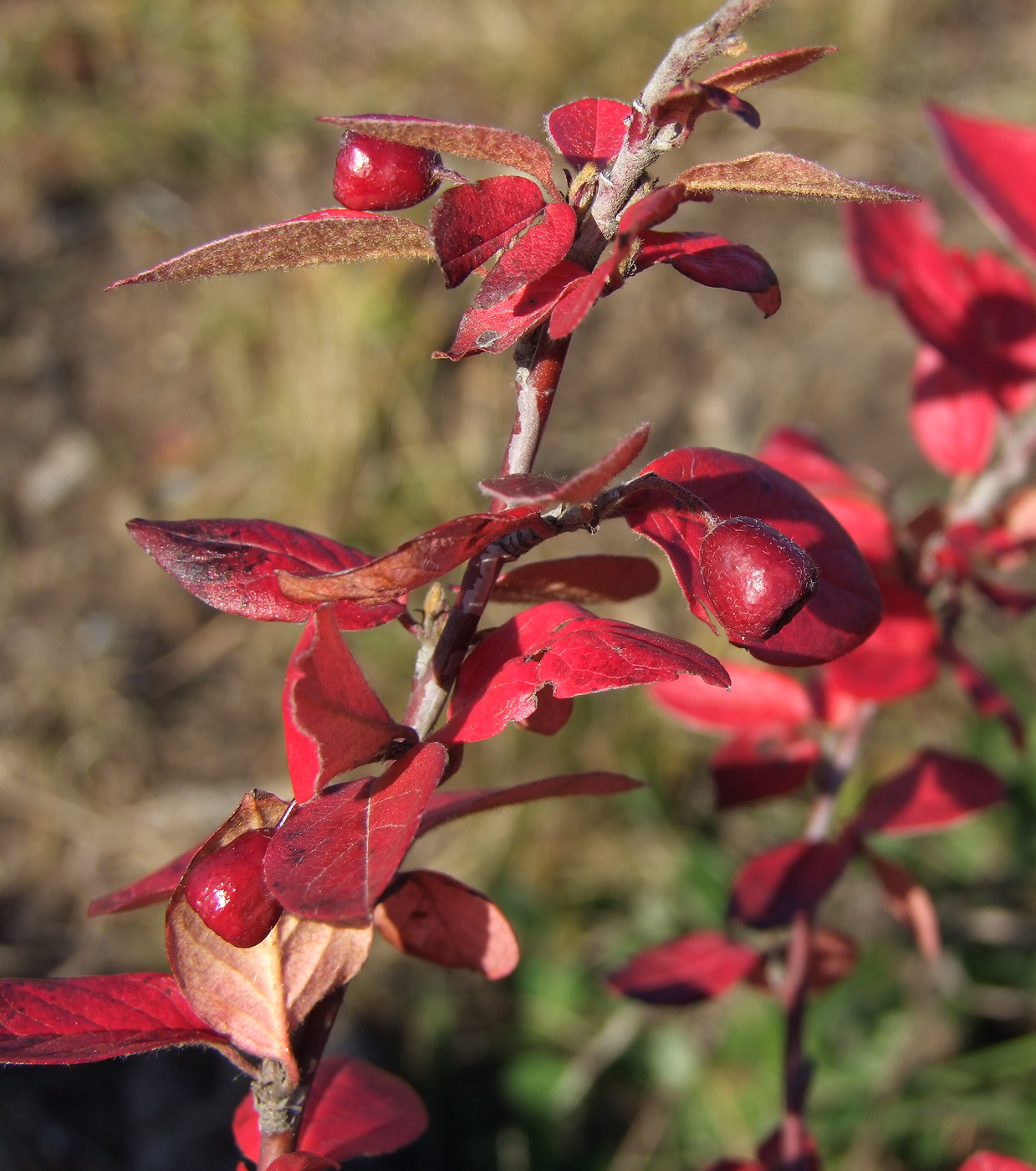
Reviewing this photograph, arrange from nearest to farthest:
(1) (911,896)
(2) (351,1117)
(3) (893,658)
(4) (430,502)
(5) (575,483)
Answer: (5) (575,483) < (2) (351,1117) < (3) (893,658) < (1) (911,896) < (4) (430,502)

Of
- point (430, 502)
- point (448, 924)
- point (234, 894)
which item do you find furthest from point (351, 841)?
point (430, 502)

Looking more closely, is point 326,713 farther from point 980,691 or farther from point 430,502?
point 430,502

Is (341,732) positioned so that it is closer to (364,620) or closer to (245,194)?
(364,620)

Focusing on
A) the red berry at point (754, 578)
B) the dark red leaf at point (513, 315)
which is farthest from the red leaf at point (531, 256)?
the red berry at point (754, 578)

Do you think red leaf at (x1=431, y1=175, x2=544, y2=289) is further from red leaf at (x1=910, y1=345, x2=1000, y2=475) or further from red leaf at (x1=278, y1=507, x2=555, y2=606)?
red leaf at (x1=910, y1=345, x2=1000, y2=475)

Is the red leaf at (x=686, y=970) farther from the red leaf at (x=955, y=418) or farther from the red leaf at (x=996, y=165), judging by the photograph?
the red leaf at (x=996, y=165)

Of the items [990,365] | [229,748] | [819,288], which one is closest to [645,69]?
[819,288]

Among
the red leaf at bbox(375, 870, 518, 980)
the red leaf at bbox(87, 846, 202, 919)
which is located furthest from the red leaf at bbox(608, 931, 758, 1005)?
the red leaf at bbox(87, 846, 202, 919)
